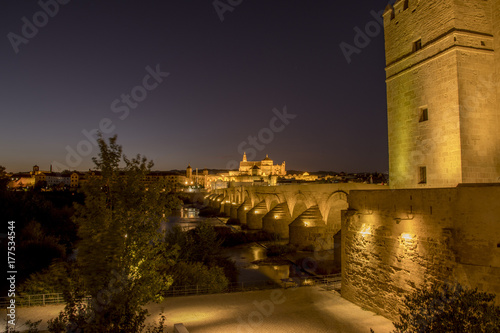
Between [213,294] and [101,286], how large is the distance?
5999 millimetres

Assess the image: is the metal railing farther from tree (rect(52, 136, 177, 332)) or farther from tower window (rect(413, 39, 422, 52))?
tower window (rect(413, 39, 422, 52))

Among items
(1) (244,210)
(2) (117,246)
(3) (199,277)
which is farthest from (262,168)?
(2) (117,246)

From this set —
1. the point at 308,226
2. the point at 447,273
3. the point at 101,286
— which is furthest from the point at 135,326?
the point at 308,226

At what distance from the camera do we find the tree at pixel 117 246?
5172mm

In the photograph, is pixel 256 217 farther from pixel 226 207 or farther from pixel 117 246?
pixel 117 246

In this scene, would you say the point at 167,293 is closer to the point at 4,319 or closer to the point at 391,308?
the point at 4,319

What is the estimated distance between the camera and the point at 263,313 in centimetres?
883

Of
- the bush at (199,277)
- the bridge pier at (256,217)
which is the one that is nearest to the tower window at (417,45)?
the bush at (199,277)

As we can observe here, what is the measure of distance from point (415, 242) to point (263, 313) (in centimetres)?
426

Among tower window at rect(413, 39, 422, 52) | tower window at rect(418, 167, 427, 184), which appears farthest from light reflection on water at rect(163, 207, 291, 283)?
tower window at rect(413, 39, 422, 52)

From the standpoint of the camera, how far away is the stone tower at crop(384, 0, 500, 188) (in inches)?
351

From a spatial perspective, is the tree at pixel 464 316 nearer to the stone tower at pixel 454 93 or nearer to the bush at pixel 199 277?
the stone tower at pixel 454 93

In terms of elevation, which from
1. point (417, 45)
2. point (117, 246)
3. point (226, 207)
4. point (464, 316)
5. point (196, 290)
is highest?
point (417, 45)

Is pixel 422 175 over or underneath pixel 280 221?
over
